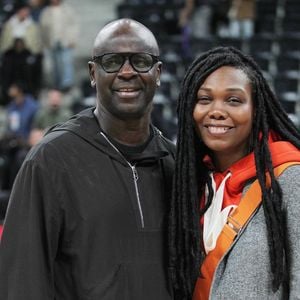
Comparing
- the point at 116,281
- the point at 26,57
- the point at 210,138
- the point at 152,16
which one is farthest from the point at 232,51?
the point at 152,16

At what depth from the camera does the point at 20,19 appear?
1159cm

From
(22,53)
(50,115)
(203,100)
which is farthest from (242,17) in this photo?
A: (203,100)

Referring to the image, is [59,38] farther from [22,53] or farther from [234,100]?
[234,100]

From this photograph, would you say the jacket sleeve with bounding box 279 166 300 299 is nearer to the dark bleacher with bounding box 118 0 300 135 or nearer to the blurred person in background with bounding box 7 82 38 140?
the dark bleacher with bounding box 118 0 300 135

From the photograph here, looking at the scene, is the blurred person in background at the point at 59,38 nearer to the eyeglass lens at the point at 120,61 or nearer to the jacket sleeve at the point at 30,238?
the eyeglass lens at the point at 120,61

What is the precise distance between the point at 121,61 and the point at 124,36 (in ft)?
0.30

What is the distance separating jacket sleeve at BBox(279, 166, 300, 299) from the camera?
2752 millimetres

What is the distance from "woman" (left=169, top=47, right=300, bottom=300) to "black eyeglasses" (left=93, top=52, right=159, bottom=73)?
187 mm

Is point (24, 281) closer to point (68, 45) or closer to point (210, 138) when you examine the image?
point (210, 138)

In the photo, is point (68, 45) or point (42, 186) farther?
point (68, 45)

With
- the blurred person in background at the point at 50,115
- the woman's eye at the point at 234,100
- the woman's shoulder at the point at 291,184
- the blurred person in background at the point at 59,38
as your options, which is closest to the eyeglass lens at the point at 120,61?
the woman's eye at the point at 234,100

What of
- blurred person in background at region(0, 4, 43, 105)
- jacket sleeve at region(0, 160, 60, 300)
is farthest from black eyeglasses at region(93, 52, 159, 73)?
blurred person in background at region(0, 4, 43, 105)

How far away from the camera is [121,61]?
2.93m

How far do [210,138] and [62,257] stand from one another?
68 cm
